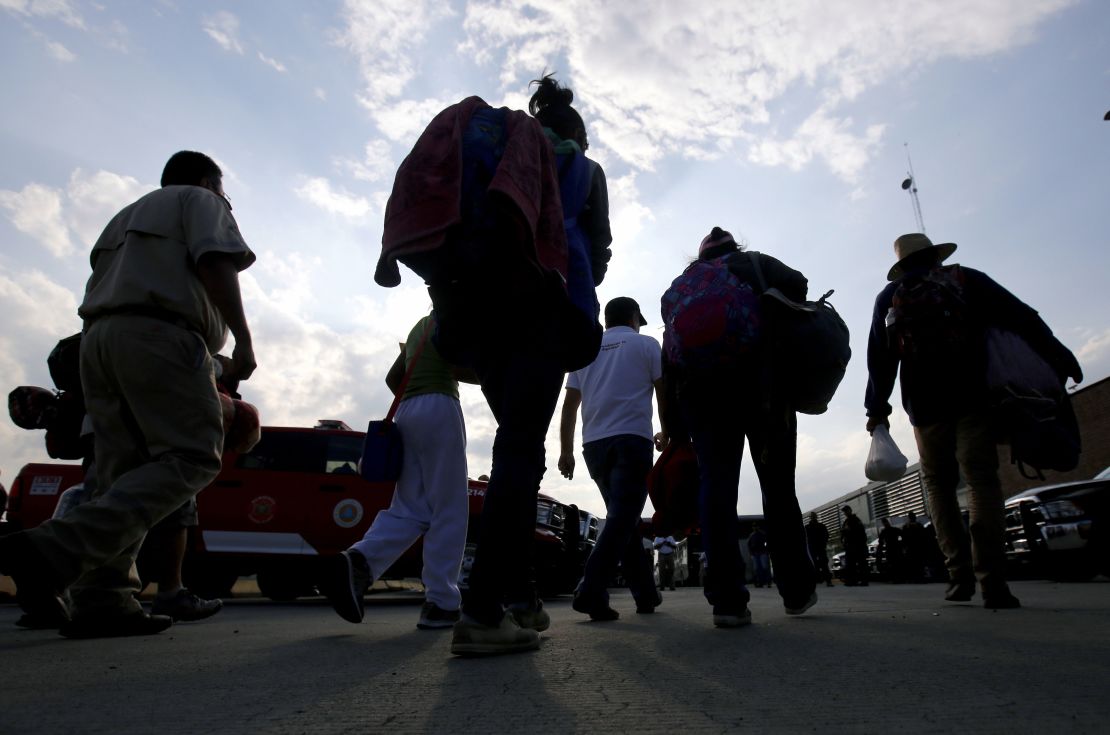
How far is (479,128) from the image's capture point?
8.26 ft

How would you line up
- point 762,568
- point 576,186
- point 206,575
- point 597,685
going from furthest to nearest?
point 762,568
point 206,575
point 576,186
point 597,685

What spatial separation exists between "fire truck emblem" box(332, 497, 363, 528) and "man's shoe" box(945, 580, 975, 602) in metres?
5.37

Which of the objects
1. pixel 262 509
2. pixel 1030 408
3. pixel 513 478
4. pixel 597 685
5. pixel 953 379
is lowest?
pixel 597 685

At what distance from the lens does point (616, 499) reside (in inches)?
160

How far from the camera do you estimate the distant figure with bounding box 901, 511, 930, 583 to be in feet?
52.1

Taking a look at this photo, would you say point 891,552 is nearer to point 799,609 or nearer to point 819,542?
point 819,542

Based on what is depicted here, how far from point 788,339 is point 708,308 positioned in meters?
0.38

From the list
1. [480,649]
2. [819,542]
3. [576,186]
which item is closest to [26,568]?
[480,649]

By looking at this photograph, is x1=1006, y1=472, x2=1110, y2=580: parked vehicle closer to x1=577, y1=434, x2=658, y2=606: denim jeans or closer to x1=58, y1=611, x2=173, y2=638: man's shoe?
x1=577, y1=434, x2=658, y2=606: denim jeans

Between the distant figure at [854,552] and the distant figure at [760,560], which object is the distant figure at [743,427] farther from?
the distant figure at [760,560]

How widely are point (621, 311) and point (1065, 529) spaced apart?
6.37 m

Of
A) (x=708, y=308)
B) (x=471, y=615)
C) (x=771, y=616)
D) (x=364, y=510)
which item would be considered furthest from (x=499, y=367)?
(x=364, y=510)

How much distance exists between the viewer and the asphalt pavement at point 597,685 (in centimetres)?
124

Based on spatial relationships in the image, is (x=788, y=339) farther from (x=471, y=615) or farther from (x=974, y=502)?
(x=471, y=615)
